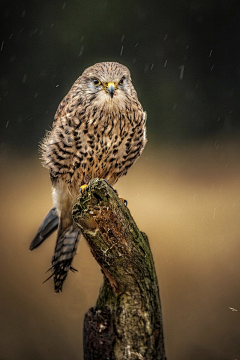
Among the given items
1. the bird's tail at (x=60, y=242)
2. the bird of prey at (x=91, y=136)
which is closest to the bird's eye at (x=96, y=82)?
the bird of prey at (x=91, y=136)

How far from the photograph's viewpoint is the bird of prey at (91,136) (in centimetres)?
178

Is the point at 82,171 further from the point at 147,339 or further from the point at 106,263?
the point at 147,339

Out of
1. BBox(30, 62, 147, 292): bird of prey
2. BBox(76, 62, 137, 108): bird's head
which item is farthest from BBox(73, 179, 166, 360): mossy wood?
BBox(76, 62, 137, 108): bird's head

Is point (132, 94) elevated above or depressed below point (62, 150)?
above

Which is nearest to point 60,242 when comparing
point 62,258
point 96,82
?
point 62,258

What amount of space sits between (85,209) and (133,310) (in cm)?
47

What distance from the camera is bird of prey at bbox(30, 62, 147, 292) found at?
5.85 ft

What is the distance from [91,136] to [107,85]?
276 millimetres

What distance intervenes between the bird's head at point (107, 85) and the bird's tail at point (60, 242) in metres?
0.78

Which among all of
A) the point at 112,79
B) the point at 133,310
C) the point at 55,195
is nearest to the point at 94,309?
the point at 133,310

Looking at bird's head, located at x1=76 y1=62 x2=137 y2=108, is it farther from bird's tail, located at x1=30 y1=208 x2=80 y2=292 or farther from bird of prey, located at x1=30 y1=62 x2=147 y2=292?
bird's tail, located at x1=30 y1=208 x2=80 y2=292

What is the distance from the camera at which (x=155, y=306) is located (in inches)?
57.8

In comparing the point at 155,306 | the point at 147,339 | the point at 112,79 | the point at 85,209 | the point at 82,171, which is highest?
the point at 112,79

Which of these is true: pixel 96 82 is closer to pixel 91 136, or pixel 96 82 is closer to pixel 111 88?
pixel 111 88
